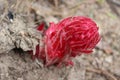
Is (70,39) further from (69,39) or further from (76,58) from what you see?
(76,58)

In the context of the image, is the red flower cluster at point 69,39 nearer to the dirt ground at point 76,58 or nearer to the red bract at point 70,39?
the red bract at point 70,39

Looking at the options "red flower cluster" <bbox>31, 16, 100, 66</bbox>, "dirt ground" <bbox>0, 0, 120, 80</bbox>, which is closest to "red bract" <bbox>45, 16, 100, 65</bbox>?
"red flower cluster" <bbox>31, 16, 100, 66</bbox>

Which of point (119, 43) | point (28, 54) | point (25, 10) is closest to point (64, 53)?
point (28, 54)

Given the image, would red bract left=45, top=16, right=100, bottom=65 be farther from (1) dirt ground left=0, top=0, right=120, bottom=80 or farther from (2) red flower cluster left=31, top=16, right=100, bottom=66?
(1) dirt ground left=0, top=0, right=120, bottom=80

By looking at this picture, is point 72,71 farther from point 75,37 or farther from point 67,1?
point 67,1

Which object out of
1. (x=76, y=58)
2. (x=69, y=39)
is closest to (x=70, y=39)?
(x=69, y=39)

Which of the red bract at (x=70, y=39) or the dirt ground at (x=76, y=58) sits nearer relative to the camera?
the red bract at (x=70, y=39)

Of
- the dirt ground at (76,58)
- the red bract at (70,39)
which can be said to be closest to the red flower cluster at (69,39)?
the red bract at (70,39)
